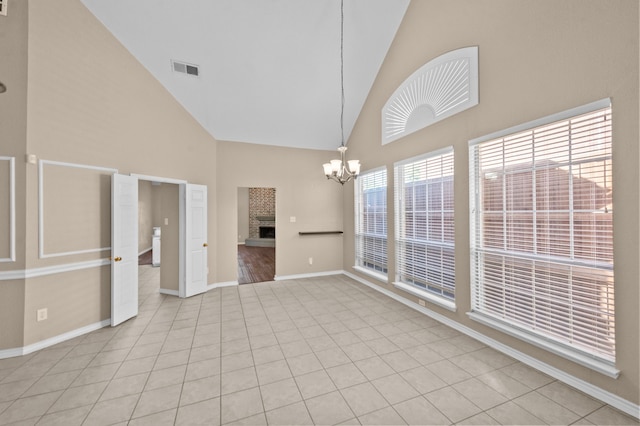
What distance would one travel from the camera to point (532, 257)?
250cm

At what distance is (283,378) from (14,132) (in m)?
3.68

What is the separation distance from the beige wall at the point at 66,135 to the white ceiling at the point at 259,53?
46cm

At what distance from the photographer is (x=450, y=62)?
3.31 m

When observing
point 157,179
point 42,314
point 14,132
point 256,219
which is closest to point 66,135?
point 14,132

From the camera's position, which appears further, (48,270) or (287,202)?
(287,202)

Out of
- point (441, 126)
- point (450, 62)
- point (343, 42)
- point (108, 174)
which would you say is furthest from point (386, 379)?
point (343, 42)

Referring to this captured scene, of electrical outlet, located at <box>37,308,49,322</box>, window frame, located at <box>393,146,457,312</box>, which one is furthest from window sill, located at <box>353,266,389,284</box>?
electrical outlet, located at <box>37,308,49,322</box>

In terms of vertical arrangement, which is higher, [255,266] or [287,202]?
[287,202]

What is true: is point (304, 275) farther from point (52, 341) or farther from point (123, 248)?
point (52, 341)

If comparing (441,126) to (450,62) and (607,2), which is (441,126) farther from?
(607,2)

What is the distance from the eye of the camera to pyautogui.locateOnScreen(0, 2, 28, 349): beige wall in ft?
8.64

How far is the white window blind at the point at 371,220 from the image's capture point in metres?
4.86

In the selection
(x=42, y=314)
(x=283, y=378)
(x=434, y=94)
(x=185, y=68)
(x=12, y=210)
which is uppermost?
(x=185, y=68)

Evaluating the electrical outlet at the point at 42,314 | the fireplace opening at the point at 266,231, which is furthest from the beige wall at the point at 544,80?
the fireplace opening at the point at 266,231
